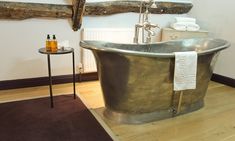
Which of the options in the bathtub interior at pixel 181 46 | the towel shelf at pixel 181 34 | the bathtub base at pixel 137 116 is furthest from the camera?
the towel shelf at pixel 181 34

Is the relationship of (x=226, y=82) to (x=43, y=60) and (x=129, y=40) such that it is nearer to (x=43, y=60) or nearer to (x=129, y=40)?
(x=129, y=40)

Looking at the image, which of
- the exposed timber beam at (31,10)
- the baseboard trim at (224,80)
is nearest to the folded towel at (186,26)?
the baseboard trim at (224,80)

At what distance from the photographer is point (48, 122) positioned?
224 centimetres

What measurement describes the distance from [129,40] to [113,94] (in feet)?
4.79

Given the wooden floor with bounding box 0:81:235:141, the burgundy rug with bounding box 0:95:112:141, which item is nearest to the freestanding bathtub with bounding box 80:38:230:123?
Result: the wooden floor with bounding box 0:81:235:141

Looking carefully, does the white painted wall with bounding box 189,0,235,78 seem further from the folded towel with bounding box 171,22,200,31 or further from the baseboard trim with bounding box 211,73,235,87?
the folded towel with bounding box 171,22,200,31

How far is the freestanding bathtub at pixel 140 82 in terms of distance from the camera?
204 cm

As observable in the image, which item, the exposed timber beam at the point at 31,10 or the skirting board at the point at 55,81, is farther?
the skirting board at the point at 55,81

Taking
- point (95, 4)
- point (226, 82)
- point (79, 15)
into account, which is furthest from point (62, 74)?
point (226, 82)

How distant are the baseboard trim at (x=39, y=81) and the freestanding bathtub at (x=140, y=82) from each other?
1039mm

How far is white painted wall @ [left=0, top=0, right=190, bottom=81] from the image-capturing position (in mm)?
2844

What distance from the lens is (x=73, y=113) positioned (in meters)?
2.42

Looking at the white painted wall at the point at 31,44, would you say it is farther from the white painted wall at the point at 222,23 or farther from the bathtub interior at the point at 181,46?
the white painted wall at the point at 222,23

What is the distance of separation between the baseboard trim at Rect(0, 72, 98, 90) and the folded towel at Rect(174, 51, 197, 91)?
1.54 m
